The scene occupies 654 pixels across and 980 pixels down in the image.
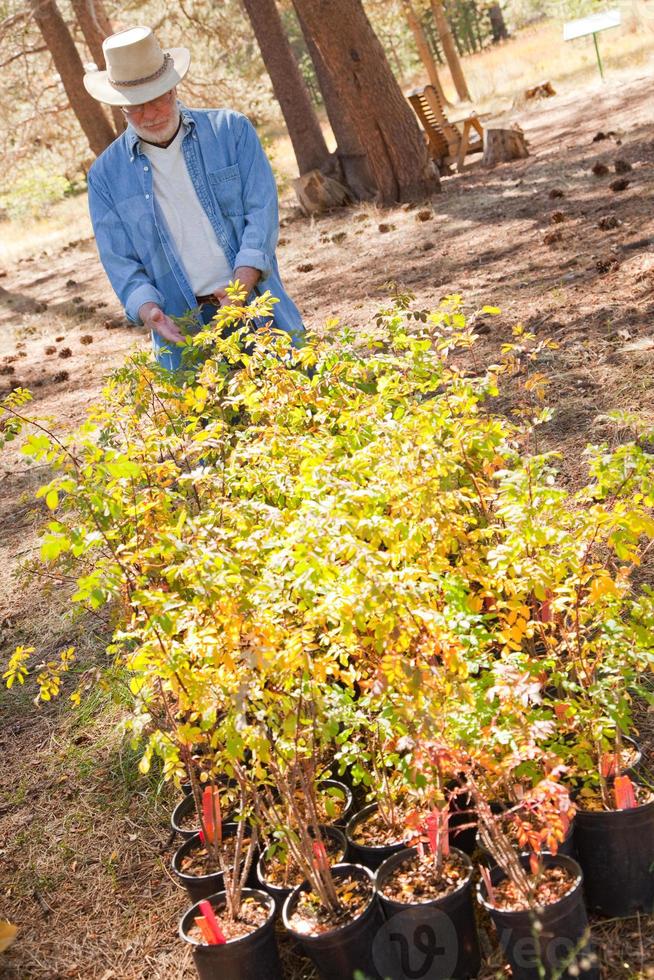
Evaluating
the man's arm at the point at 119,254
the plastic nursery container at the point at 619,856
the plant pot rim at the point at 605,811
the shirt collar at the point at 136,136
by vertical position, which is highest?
the shirt collar at the point at 136,136

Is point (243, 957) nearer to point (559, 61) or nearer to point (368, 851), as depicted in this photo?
point (368, 851)

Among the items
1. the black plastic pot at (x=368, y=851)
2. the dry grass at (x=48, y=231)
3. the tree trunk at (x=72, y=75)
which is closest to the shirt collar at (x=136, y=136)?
the black plastic pot at (x=368, y=851)

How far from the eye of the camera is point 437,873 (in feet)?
7.63

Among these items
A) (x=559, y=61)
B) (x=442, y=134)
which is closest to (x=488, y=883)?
(x=442, y=134)

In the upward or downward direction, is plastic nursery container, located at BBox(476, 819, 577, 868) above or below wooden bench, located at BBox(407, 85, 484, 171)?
below

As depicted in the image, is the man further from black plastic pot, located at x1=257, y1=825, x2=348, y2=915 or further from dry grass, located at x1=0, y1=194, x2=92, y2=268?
dry grass, located at x1=0, y1=194, x2=92, y2=268

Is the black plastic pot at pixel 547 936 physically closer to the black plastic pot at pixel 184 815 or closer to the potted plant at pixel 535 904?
the potted plant at pixel 535 904

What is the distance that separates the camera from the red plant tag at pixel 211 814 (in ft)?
8.73

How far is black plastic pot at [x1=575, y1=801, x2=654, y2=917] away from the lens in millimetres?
2352

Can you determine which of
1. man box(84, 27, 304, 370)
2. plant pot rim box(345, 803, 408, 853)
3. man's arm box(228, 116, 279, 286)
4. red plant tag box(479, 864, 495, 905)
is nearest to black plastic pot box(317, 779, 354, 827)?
plant pot rim box(345, 803, 408, 853)

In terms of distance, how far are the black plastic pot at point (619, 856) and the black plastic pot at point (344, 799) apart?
0.68 m

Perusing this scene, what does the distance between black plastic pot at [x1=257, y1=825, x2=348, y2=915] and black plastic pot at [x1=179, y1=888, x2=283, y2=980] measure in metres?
0.07

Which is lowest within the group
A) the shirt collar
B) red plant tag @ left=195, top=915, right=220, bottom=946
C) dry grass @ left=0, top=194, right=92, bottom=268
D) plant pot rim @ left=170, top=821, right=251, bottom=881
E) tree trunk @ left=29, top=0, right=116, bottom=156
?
plant pot rim @ left=170, top=821, right=251, bottom=881

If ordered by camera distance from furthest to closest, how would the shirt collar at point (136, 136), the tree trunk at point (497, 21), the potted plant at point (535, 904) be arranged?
the tree trunk at point (497, 21) < the shirt collar at point (136, 136) < the potted plant at point (535, 904)
